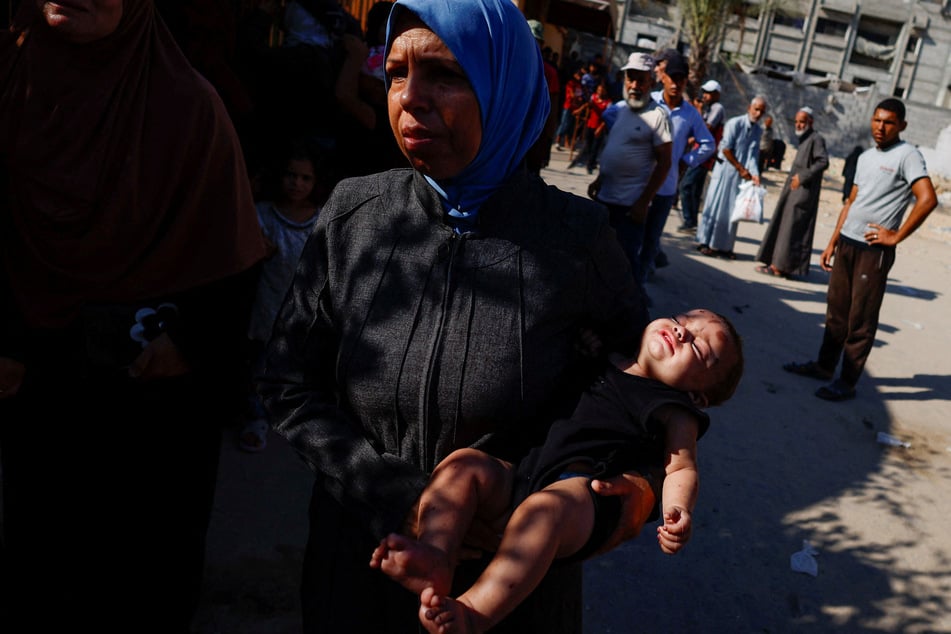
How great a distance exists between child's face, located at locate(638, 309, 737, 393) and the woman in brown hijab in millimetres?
1159

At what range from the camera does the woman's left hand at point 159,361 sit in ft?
6.75

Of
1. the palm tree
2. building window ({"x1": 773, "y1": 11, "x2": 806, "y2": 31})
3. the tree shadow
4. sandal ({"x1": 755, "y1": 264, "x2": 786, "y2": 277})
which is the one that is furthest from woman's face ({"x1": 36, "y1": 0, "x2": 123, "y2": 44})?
building window ({"x1": 773, "y1": 11, "x2": 806, "y2": 31})

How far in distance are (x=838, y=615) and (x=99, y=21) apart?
357cm

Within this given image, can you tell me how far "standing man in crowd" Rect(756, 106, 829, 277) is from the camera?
890 cm

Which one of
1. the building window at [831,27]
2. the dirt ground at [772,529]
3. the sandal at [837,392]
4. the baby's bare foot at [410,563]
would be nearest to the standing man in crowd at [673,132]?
the dirt ground at [772,529]

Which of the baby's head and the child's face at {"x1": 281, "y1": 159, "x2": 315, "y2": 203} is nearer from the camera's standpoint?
the baby's head

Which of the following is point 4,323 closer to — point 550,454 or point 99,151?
point 99,151

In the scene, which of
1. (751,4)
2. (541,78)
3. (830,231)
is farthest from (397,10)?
(751,4)

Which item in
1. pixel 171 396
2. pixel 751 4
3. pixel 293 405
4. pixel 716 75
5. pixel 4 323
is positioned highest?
pixel 751 4

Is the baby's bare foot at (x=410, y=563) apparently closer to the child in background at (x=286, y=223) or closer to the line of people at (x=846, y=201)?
the child in background at (x=286, y=223)

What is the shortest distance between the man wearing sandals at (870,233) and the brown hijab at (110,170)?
195 inches

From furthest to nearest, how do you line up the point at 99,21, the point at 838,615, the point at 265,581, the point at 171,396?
1. the point at 838,615
2. the point at 265,581
3. the point at 171,396
4. the point at 99,21

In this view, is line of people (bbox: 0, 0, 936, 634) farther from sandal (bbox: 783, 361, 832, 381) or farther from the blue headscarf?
sandal (bbox: 783, 361, 832, 381)

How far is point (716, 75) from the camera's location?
103 feet
